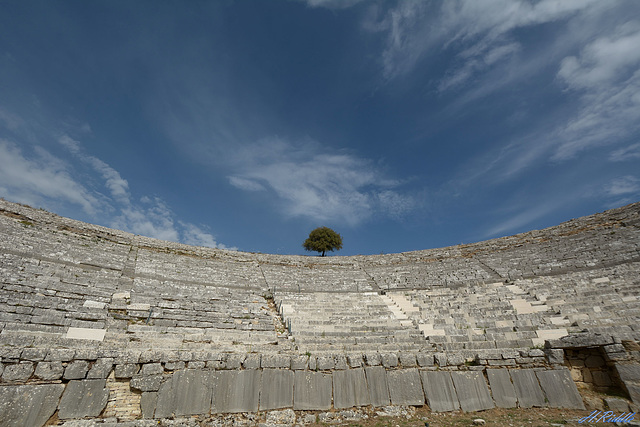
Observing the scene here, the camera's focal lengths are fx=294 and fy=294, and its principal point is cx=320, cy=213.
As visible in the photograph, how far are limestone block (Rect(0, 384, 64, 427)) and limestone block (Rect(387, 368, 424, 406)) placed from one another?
6.84m

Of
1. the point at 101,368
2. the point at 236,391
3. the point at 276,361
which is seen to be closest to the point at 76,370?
the point at 101,368

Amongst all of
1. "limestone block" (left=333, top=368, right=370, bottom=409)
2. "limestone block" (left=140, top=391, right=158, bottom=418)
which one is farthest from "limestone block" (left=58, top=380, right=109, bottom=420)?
"limestone block" (left=333, top=368, right=370, bottom=409)

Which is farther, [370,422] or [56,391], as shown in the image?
[370,422]

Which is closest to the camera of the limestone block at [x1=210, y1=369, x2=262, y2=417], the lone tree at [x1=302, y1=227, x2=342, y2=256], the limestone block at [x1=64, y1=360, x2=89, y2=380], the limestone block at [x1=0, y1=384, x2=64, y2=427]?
the limestone block at [x1=0, y1=384, x2=64, y2=427]

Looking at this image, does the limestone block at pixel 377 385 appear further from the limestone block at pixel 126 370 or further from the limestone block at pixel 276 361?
the limestone block at pixel 126 370

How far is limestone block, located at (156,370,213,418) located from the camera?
605 cm

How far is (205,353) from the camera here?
678 cm

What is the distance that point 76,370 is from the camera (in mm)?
5832

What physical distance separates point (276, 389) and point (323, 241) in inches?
1136

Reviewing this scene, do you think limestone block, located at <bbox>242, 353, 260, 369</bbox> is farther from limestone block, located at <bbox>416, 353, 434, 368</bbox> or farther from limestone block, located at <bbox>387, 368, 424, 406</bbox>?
limestone block, located at <bbox>416, 353, 434, 368</bbox>

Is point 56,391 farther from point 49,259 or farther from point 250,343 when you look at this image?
point 49,259

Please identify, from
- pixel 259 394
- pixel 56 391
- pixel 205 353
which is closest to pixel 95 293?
pixel 56 391

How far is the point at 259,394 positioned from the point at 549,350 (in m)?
7.07

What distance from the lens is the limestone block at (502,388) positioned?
6734 millimetres
